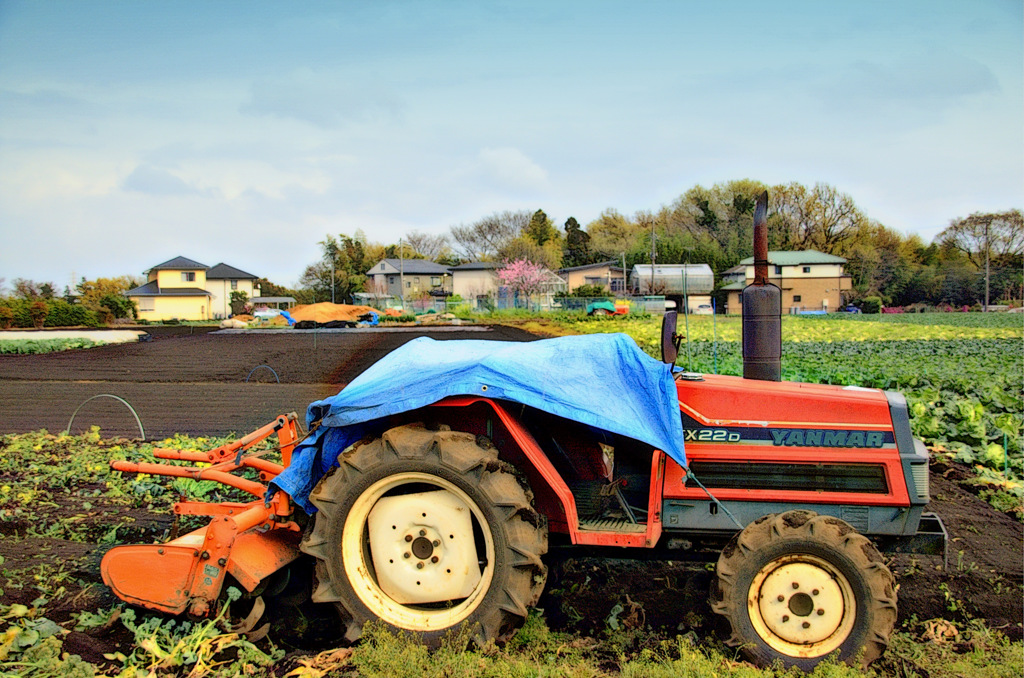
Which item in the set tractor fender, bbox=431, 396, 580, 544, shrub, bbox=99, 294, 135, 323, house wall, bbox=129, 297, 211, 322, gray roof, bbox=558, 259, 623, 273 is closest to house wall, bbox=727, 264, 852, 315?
tractor fender, bbox=431, 396, 580, 544

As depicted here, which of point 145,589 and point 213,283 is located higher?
point 213,283

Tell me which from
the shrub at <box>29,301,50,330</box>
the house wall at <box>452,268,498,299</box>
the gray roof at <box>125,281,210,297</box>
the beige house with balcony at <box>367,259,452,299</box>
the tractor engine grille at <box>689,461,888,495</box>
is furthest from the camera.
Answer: the beige house with balcony at <box>367,259,452,299</box>

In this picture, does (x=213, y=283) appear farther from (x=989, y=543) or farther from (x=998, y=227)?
(x=989, y=543)

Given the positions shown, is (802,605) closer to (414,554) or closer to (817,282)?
(414,554)

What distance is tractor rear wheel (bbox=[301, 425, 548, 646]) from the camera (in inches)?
127

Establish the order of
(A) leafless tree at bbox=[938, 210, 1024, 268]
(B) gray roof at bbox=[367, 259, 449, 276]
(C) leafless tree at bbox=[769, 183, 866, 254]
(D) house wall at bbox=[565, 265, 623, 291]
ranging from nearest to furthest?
(C) leafless tree at bbox=[769, 183, 866, 254] → (A) leafless tree at bbox=[938, 210, 1024, 268] → (D) house wall at bbox=[565, 265, 623, 291] → (B) gray roof at bbox=[367, 259, 449, 276]

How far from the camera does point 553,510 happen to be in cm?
365

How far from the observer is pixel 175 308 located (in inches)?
1889

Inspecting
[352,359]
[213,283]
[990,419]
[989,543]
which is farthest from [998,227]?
[213,283]

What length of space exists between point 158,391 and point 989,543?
13561 mm

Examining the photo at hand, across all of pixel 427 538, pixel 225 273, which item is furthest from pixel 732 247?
pixel 225 273

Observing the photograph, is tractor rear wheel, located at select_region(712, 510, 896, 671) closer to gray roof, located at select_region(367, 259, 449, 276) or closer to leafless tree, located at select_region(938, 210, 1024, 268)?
leafless tree, located at select_region(938, 210, 1024, 268)

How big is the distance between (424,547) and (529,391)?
3.26 ft

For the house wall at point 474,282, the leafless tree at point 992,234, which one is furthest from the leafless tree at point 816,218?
the house wall at point 474,282
